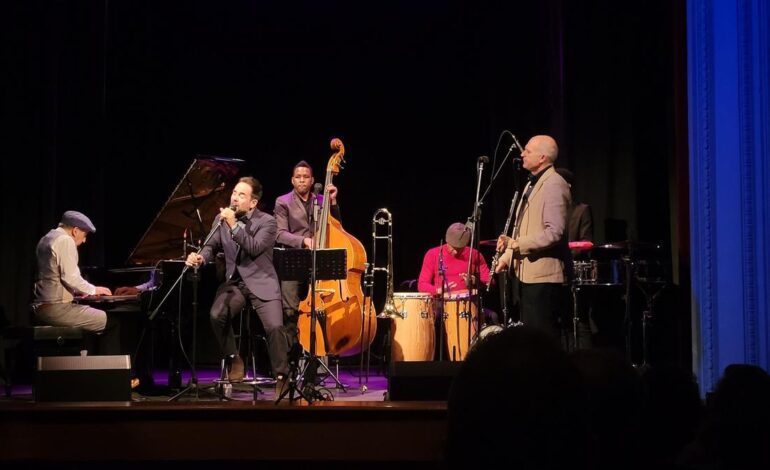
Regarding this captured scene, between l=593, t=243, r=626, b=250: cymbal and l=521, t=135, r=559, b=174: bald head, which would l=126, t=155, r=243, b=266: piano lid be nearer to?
l=521, t=135, r=559, b=174: bald head

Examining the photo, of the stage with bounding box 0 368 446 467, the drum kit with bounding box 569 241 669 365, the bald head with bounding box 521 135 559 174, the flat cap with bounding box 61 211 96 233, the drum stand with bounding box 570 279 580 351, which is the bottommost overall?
the stage with bounding box 0 368 446 467

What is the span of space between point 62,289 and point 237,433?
13.8 ft

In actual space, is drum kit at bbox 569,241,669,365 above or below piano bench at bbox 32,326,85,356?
above

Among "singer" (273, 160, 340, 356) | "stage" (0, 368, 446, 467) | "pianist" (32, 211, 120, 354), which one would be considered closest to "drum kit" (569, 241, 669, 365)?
"singer" (273, 160, 340, 356)

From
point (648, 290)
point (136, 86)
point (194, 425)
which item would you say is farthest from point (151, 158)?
point (194, 425)

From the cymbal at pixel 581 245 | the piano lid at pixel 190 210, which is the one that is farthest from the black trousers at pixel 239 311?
the cymbal at pixel 581 245

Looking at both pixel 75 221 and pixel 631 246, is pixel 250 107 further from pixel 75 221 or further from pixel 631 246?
pixel 631 246

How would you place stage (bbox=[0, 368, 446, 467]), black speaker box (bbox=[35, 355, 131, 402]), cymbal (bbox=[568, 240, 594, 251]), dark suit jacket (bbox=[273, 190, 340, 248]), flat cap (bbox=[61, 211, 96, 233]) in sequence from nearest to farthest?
stage (bbox=[0, 368, 446, 467]) < black speaker box (bbox=[35, 355, 131, 402]) < cymbal (bbox=[568, 240, 594, 251]) < flat cap (bbox=[61, 211, 96, 233]) < dark suit jacket (bbox=[273, 190, 340, 248])

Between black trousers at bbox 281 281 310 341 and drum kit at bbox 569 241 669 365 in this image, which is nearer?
drum kit at bbox 569 241 669 365

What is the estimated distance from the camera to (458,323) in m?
7.15

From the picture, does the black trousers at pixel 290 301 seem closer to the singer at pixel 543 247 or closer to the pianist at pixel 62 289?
the pianist at pixel 62 289

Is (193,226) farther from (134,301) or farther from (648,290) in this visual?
(648,290)

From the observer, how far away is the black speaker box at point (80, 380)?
4281 millimetres

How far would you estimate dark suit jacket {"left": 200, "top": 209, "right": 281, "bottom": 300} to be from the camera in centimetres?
695
